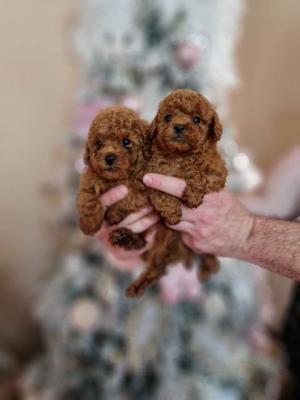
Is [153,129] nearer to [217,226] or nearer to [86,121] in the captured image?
[217,226]

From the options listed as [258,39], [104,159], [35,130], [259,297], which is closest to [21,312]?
[35,130]

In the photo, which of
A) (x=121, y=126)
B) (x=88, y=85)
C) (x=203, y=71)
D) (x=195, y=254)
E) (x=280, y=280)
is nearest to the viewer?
(x=121, y=126)

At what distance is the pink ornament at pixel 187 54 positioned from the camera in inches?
58.1

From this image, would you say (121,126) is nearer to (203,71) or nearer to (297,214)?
(297,214)

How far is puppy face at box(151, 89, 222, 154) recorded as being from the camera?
68 cm

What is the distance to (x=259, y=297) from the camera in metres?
1.92

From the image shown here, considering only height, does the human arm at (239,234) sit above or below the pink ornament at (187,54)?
below

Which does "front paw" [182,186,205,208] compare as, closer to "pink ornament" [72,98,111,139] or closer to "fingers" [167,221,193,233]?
"fingers" [167,221,193,233]

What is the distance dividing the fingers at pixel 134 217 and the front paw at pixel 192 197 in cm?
7

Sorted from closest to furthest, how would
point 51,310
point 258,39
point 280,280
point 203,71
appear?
1. point 203,71
2. point 51,310
3. point 280,280
4. point 258,39

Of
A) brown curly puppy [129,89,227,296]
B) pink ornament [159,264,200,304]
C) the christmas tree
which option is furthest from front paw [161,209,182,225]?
the christmas tree

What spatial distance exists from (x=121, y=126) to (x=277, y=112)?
166 centimetres

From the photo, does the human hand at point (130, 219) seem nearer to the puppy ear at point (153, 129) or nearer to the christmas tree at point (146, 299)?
the puppy ear at point (153, 129)

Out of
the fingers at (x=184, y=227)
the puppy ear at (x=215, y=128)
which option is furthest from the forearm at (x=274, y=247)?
the puppy ear at (x=215, y=128)
